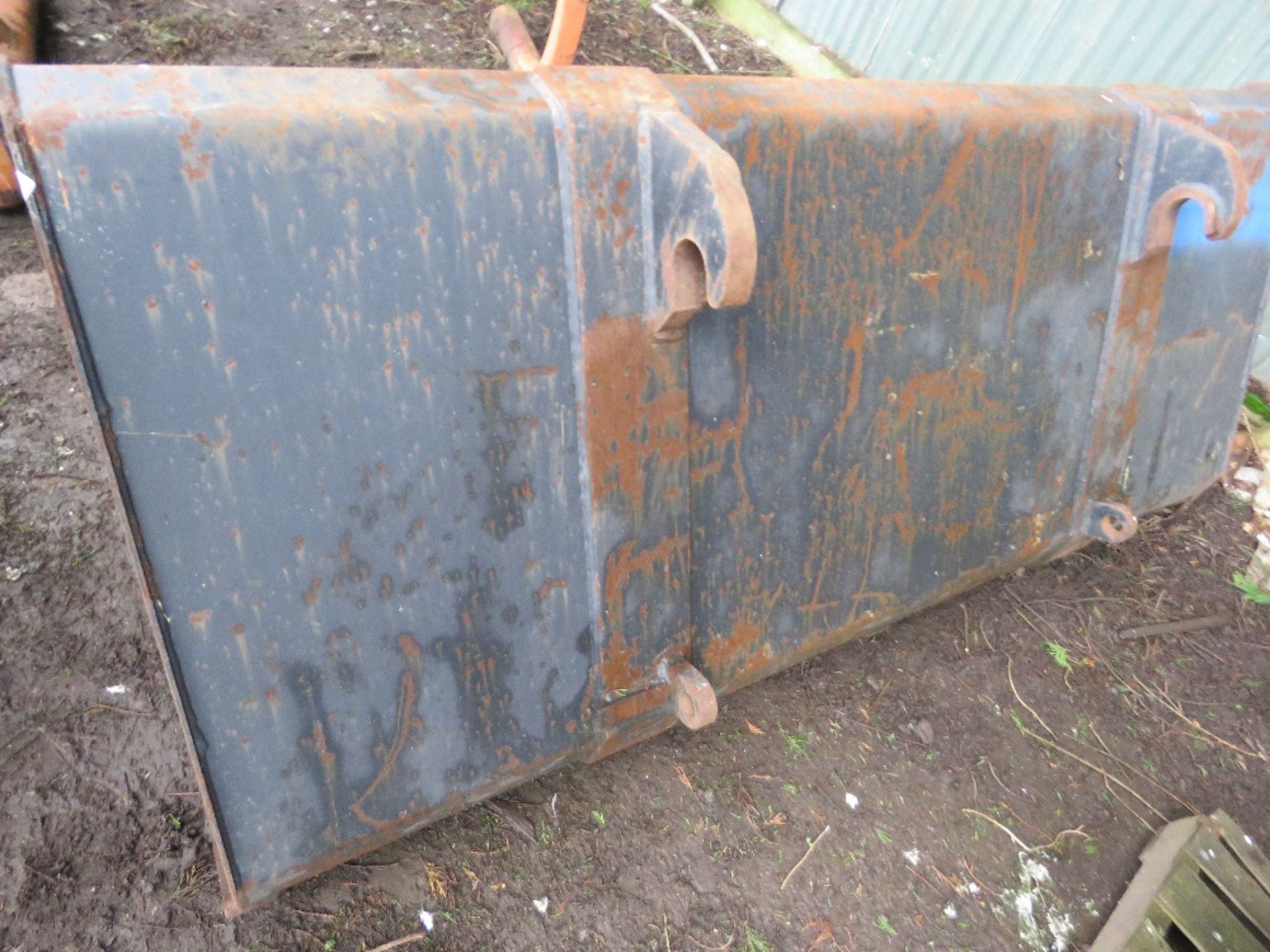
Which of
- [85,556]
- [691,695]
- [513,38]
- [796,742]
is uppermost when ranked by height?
[513,38]

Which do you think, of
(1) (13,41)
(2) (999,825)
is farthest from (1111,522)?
(1) (13,41)

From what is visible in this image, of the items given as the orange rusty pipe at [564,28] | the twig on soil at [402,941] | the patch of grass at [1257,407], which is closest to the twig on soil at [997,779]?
the twig on soil at [402,941]

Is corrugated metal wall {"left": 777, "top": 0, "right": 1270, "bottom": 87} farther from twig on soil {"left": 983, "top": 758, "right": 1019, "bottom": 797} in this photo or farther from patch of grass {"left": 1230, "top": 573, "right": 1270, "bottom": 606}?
twig on soil {"left": 983, "top": 758, "right": 1019, "bottom": 797}

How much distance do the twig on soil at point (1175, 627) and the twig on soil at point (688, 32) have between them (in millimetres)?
3055

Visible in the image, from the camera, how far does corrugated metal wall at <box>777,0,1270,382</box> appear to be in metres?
3.17

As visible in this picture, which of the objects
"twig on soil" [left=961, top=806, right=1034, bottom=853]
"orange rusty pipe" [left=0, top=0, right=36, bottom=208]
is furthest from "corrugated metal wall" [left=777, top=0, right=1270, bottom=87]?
"orange rusty pipe" [left=0, top=0, right=36, bottom=208]

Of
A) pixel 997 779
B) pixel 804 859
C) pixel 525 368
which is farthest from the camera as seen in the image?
pixel 997 779

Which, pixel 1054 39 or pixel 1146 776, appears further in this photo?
pixel 1054 39

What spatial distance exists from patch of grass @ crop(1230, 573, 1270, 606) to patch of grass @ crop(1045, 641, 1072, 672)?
2.72ft

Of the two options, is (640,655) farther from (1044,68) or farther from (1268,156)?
(1044,68)

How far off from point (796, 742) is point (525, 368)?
45.7 inches

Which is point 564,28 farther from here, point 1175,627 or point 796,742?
point 1175,627

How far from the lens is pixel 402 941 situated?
1399 mm

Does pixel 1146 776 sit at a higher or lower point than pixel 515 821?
lower
